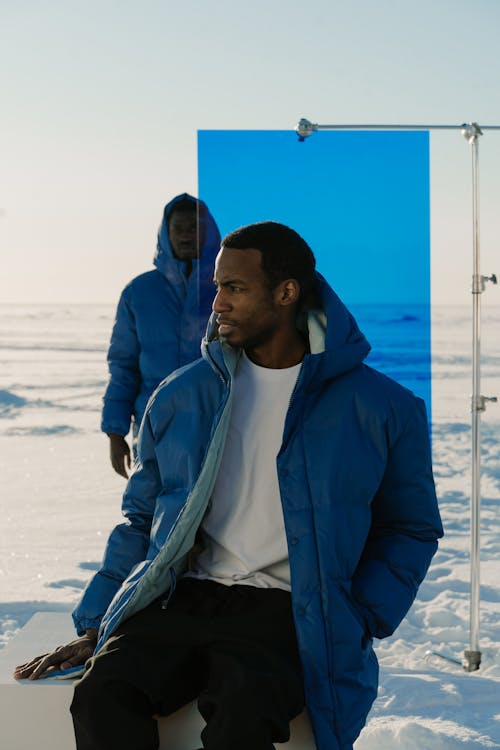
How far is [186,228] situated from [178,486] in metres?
1.61

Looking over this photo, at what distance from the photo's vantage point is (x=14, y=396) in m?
11.4

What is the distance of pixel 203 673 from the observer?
6.38 ft

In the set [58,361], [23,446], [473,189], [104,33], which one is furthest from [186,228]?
→ [58,361]

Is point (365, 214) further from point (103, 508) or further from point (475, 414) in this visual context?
point (103, 508)

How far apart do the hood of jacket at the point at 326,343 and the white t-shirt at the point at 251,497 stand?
6 cm

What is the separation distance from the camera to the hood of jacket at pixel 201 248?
3361mm

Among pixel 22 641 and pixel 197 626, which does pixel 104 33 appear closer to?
pixel 22 641

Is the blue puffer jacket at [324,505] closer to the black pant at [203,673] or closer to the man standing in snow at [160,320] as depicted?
the black pant at [203,673]

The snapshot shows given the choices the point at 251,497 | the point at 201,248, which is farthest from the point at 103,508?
the point at 251,497

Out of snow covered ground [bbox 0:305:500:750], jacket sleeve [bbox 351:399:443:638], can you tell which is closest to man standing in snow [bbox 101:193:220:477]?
snow covered ground [bbox 0:305:500:750]

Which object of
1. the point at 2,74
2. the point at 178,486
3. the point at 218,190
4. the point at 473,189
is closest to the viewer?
the point at 178,486

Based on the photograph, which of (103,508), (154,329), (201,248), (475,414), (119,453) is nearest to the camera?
(201,248)

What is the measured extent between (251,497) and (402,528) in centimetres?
26

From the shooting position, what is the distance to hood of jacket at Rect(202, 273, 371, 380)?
6.56 feet
